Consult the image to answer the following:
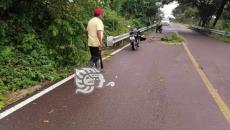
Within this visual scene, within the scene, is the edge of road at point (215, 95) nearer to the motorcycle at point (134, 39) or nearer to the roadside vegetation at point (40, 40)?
the roadside vegetation at point (40, 40)

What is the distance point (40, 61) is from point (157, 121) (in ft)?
16.4

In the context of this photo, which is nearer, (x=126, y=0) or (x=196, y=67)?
(x=196, y=67)

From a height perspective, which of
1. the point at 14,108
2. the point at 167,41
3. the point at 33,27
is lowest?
the point at 167,41

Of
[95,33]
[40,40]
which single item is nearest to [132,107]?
[95,33]

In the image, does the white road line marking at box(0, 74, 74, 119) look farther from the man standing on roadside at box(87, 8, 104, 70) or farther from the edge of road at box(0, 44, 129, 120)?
the man standing on roadside at box(87, 8, 104, 70)

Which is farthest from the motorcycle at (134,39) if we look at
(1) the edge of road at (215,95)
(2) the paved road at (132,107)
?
(2) the paved road at (132,107)

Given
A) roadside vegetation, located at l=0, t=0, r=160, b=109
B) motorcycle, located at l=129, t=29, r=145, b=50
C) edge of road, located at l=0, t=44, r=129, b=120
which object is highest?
roadside vegetation, located at l=0, t=0, r=160, b=109

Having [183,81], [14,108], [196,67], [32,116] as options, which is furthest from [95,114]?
[196,67]

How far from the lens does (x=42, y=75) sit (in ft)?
30.4

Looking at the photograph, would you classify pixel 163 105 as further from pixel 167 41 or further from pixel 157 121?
pixel 167 41

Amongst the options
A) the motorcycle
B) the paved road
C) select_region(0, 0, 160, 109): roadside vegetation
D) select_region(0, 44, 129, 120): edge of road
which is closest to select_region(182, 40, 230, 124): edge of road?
the paved road

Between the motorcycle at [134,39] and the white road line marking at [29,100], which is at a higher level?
the white road line marking at [29,100]

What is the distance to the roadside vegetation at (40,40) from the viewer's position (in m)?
9.12

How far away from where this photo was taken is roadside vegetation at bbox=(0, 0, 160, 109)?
9.12m
